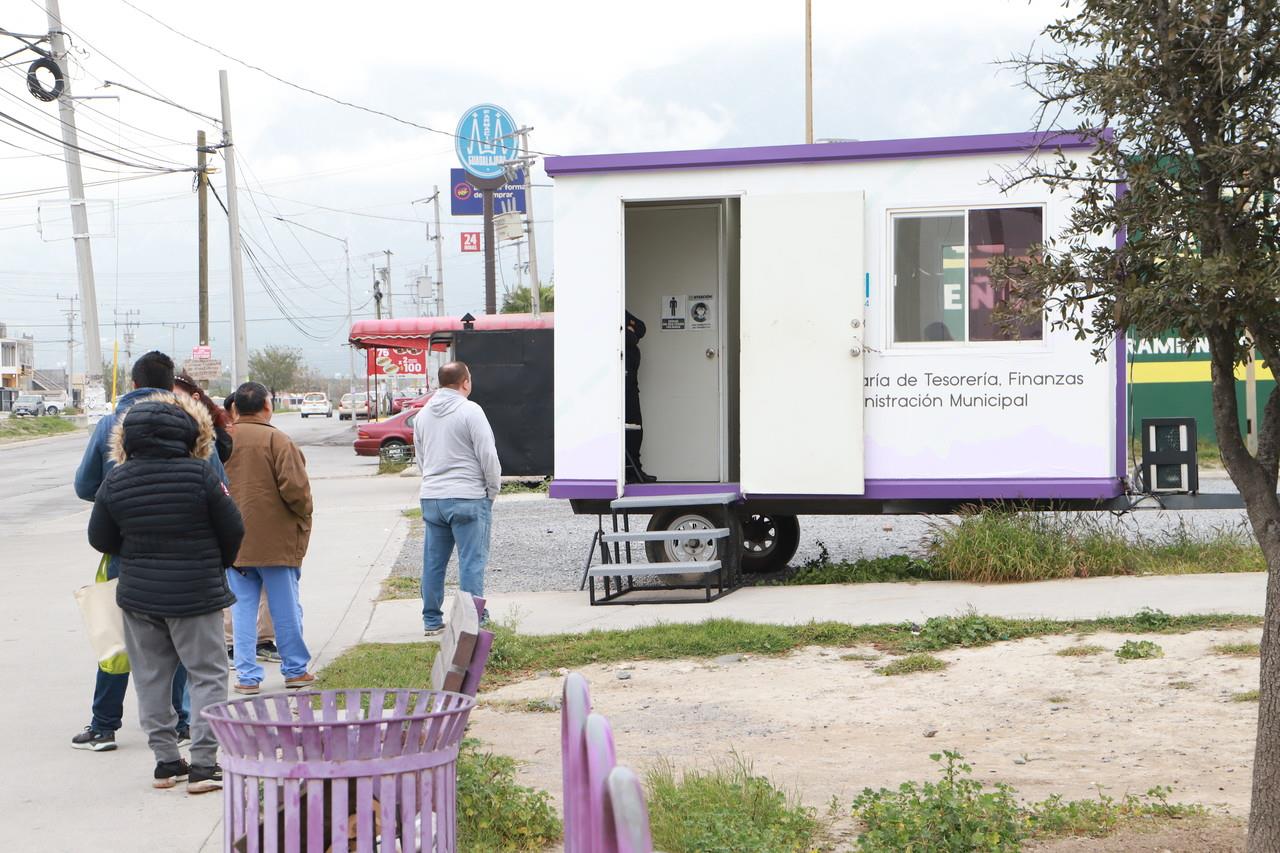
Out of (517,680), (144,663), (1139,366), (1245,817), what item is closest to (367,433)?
(1139,366)

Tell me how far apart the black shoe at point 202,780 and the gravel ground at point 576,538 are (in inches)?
224

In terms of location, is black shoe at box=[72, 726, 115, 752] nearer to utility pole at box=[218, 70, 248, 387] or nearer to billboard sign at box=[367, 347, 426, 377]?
utility pole at box=[218, 70, 248, 387]

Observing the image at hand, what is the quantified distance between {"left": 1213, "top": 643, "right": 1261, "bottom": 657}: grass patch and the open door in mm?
3337

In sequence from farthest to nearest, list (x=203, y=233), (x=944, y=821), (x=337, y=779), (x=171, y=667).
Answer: (x=203, y=233) < (x=171, y=667) < (x=944, y=821) < (x=337, y=779)

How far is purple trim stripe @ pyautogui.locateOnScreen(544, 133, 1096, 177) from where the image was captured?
10.2 metres

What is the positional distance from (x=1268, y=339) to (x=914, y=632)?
492 centimetres

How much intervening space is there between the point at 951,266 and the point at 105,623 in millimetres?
6842

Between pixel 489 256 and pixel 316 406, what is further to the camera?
pixel 316 406

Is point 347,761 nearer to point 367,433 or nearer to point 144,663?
point 144,663

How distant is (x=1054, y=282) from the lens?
4.15 meters

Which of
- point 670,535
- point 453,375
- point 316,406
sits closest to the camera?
point 453,375

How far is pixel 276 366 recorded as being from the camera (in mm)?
148125

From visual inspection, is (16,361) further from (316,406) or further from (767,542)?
(767,542)

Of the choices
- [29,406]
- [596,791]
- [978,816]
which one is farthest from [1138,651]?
[29,406]
